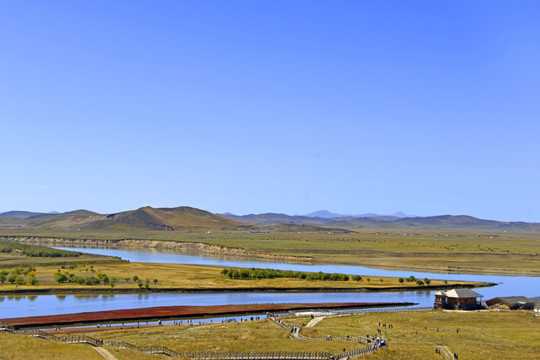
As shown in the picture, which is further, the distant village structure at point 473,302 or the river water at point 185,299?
the river water at point 185,299

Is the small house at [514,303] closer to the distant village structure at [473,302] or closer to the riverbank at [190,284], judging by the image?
the distant village structure at [473,302]

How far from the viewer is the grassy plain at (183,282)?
328ft

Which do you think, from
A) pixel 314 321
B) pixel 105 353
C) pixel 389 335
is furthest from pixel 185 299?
pixel 105 353

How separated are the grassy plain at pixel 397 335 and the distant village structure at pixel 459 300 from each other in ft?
15.3

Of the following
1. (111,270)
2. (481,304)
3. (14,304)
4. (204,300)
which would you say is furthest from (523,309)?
(111,270)

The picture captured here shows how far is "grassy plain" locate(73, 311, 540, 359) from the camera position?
50.8 meters

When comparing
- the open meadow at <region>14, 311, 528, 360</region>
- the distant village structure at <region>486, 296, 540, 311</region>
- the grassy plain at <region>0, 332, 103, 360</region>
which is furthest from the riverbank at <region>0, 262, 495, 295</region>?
the grassy plain at <region>0, 332, 103, 360</region>

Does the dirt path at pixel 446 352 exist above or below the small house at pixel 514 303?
below

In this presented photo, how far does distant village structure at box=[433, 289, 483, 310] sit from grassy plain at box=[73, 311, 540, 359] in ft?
15.3

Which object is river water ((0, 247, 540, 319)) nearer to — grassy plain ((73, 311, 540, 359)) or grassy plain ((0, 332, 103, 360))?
grassy plain ((73, 311, 540, 359))

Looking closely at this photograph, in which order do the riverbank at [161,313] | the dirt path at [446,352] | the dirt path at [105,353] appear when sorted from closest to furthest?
the dirt path at [105,353]
the dirt path at [446,352]
the riverbank at [161,313]

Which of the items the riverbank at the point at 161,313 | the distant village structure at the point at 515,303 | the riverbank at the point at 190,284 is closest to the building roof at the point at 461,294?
the distant village structure at the point at 515,303

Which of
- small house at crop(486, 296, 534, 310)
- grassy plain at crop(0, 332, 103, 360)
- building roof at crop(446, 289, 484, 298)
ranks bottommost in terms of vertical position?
grassy plain at crop(0, 332, 103, 360)

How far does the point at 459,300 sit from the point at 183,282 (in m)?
48.6
